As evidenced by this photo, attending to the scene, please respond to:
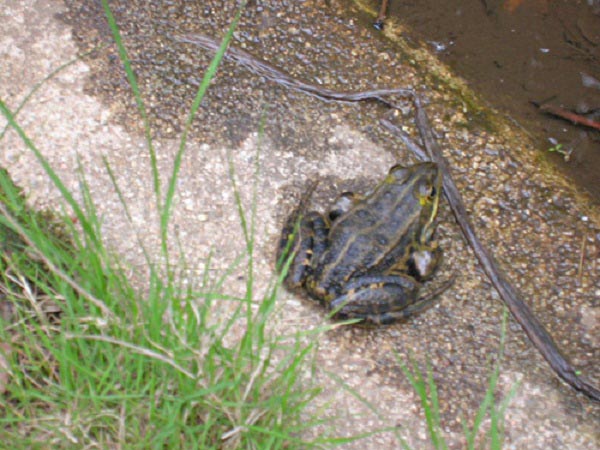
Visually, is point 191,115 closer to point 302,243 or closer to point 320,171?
point 302,243

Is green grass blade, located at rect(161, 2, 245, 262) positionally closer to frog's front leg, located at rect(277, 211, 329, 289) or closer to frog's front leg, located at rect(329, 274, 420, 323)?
frog's front leg, located at rect(277, 211, 329, 289)

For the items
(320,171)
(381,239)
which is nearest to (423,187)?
(381,239)

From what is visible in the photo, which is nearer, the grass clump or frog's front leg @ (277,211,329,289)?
the grass clump

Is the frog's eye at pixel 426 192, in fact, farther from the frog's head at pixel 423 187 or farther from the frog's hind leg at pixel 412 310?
the frog's hind leg at pixel 412 310

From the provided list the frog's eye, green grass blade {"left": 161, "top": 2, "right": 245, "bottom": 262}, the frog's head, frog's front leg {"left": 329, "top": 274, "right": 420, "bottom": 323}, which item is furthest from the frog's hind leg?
green grass blade {"left": 161, "top": 2, "right": 245, "bottom": 262}

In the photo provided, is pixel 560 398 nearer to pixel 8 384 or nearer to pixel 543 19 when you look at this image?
pixel 8 384

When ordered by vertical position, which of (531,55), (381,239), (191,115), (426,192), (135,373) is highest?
(531,55)
